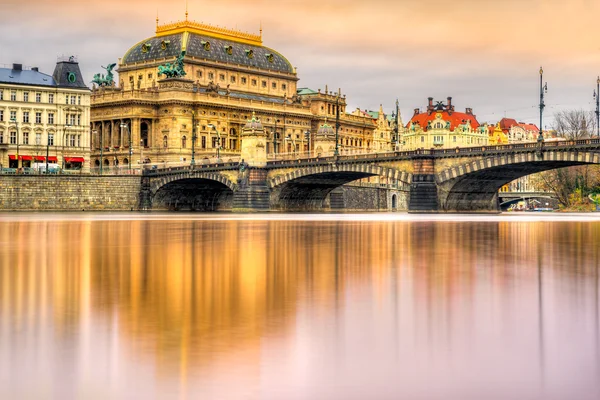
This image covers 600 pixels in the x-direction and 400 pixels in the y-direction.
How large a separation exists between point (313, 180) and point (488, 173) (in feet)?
80.4

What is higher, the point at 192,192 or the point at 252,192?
the point at 192,192

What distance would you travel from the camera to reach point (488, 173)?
88250 millimetres

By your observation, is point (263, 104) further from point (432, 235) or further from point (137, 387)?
point (137, 387)

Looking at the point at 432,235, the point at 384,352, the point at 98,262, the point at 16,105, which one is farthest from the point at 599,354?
the point at 16,105

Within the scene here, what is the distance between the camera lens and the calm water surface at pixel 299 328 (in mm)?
10492

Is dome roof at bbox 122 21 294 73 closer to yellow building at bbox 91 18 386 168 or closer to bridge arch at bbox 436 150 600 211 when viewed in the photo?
yellow building at bbox 91 18 386 168

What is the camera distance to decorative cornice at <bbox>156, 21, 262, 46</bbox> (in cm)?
16411

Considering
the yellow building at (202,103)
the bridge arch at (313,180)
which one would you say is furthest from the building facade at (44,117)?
the bridge arch at (313,180)

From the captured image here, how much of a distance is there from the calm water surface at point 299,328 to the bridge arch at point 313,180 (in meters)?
68.5

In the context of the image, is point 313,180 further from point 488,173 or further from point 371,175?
point 488,173

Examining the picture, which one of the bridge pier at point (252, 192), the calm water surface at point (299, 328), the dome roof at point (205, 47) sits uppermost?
the dome roof at point (205, 47)

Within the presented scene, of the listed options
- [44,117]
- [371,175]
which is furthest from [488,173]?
[44,117]

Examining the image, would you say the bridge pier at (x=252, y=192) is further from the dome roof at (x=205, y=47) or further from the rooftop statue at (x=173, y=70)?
the dome roof at (x=205, y=47)

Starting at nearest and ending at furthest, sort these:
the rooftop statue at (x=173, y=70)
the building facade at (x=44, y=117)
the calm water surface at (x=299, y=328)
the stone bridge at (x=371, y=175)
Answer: the calm water surface at (x=299, y=328)
the stone bridge at (x=371, y=175)
the building facade at (x=44, y=117)
the rooftop statue at (x=173, y=70)
